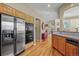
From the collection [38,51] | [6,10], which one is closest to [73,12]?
[38,51]

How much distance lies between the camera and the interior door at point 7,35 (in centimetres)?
Answer: 305

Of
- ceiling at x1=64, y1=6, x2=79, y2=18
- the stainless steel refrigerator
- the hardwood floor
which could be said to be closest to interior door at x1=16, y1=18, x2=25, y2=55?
the stainless steel refrigerator

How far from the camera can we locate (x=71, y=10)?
475 centimetres

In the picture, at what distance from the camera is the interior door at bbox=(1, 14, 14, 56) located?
3053 millimetres

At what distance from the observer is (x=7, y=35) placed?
3279 mm

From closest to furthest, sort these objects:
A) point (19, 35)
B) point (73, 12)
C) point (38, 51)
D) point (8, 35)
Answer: point (8, 35)
point (19, 35)
point (73, 12)
point (38, 51)

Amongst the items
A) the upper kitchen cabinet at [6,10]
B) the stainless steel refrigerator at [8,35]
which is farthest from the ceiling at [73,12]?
the upper kitchen cabinet at [6,10]

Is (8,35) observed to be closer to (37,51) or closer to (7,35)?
(7,35)

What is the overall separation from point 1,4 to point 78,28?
297 cm

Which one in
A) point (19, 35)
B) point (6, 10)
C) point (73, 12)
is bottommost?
point (19, 35)

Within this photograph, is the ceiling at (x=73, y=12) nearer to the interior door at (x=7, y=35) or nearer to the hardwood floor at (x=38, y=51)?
the hardwood floor at (x=38, y=51)

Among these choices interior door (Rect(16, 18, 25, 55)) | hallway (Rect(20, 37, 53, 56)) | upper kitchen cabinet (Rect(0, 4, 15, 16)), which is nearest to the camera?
upper kitchen cabinet (Rect(0, 4, 15, 16))

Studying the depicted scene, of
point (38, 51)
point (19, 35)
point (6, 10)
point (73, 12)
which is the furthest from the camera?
point (38, 51)

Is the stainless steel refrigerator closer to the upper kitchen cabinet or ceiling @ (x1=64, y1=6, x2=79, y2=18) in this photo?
the upper kitchen cabinet
